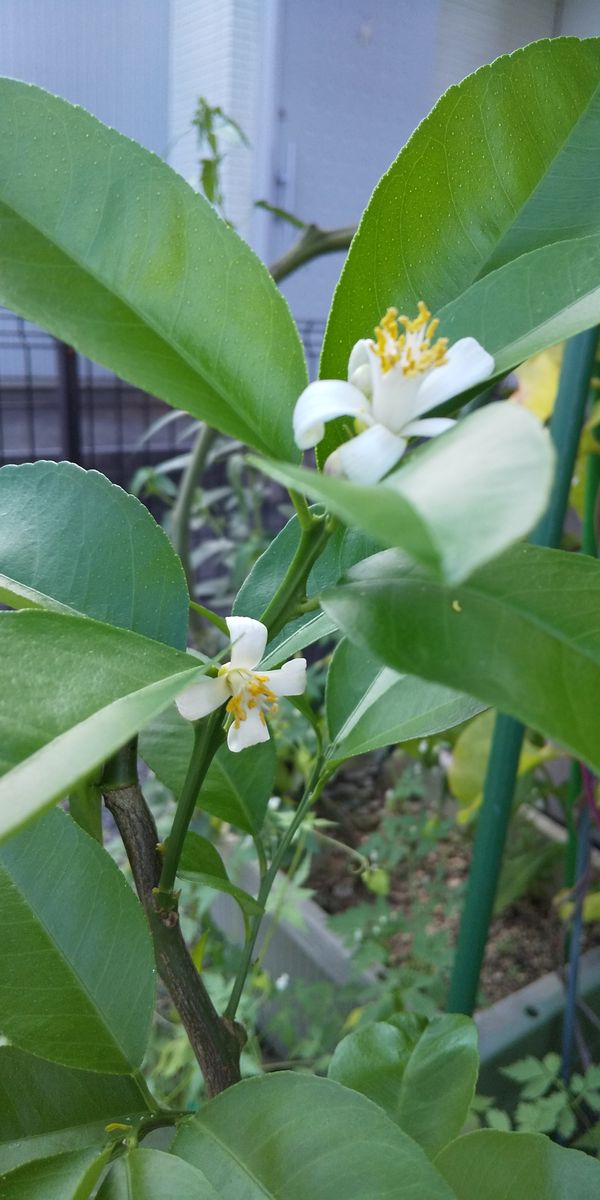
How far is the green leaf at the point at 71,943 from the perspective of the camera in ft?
0.96

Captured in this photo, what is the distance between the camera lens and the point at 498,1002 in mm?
1114

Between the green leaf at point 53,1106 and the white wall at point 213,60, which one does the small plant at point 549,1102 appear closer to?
the green leaf at point 53,1106

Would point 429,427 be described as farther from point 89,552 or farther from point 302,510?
point 89,552

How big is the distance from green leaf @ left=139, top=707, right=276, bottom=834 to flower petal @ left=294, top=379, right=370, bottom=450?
0.55 ft

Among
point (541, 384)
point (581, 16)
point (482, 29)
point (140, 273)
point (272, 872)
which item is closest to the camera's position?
point (140, 273)

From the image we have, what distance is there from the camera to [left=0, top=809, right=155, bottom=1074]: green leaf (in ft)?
0.96

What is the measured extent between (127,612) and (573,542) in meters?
0.92

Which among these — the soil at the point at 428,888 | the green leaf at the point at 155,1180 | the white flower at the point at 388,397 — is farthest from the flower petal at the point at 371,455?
the soil at the point at 428,888

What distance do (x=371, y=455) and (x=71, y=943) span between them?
195 millimetres

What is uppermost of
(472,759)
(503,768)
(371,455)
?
(371,455)

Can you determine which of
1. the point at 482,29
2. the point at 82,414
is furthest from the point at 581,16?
the point at 82,414

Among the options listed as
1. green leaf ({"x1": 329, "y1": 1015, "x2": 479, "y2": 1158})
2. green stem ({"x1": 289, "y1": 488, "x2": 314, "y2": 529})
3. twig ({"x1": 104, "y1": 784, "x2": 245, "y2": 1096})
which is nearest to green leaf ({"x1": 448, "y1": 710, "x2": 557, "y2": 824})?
green leaf ({"x1": 329, "y1": 1015, "x2": 479, "y2": 1158})

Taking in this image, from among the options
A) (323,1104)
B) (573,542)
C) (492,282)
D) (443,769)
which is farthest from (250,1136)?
(443,769)

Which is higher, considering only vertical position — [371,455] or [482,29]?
[482,29]
